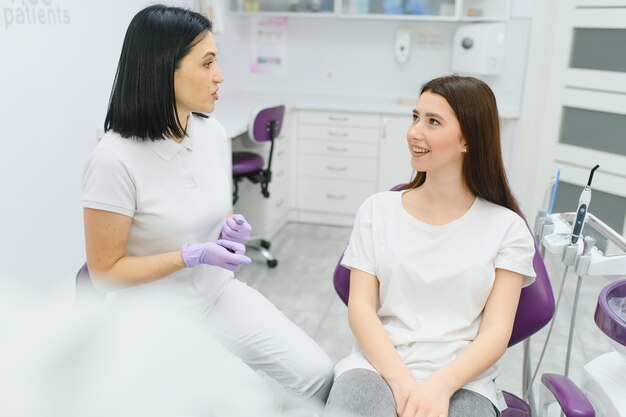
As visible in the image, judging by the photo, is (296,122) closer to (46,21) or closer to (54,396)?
(46,21)

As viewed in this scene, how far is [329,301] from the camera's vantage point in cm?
291

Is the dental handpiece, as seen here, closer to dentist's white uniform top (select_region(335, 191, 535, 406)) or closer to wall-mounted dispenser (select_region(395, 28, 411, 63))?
dentist's white uniform top (select_region(335, 191, 535, 406))

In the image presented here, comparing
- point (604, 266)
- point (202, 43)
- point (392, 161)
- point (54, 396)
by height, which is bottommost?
point (392, 161)

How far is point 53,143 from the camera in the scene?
2371 millimetres

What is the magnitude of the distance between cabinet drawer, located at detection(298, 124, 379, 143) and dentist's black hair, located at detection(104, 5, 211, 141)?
8.06 ft

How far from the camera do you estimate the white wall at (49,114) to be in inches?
83.4

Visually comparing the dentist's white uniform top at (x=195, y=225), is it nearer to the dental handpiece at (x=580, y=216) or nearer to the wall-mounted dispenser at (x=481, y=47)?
the dental handpiece at (x=580, y=216)

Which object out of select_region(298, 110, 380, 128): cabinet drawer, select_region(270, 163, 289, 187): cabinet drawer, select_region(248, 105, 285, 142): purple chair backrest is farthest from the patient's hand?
select_region(298, 110, 380, 128): cabinet drawer

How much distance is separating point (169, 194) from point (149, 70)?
11.9 inches

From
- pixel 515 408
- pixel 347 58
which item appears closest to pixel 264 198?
pixel 347 58

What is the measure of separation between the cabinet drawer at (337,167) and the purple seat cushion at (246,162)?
2.32ft

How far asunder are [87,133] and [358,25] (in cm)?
226

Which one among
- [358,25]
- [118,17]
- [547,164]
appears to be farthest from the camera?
[358,25]

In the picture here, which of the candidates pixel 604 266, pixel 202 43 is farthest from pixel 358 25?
pixel 604 266
